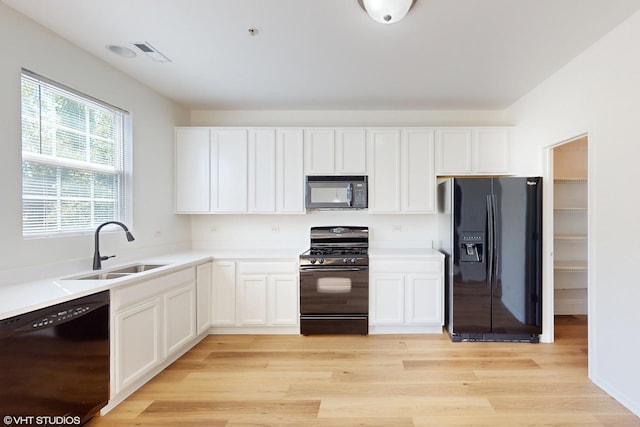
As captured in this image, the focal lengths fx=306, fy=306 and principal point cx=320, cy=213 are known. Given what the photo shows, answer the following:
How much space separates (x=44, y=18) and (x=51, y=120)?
2.12 ft

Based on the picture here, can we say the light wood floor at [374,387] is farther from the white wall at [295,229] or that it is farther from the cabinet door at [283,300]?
the white wall at [295,229]

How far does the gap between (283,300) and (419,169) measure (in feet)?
6.99

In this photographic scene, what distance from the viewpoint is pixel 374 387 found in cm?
231

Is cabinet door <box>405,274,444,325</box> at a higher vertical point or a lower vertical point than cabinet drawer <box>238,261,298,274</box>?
lower

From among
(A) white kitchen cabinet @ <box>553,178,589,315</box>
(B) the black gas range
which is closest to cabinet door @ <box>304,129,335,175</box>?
(B) the black gas range

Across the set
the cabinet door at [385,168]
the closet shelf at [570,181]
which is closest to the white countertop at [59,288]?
the cabinet door at [385,168]

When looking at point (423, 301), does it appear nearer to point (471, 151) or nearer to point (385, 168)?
point (385, 168)

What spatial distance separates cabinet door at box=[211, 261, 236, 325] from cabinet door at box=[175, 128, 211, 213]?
0.79m

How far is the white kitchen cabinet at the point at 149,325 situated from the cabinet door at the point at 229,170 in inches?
38.4

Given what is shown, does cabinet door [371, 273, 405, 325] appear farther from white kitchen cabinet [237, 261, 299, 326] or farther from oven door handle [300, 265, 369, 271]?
white kitchen cabinet [237, 261, 299, 326]

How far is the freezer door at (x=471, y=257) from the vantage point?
3.05m

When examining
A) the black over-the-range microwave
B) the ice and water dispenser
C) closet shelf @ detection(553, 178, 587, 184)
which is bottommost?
the ice and water dispenser

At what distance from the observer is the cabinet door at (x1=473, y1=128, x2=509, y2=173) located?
3527mm

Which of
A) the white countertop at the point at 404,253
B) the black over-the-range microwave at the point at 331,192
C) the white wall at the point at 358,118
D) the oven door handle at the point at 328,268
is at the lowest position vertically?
the oven door handle at the point at 328,268
